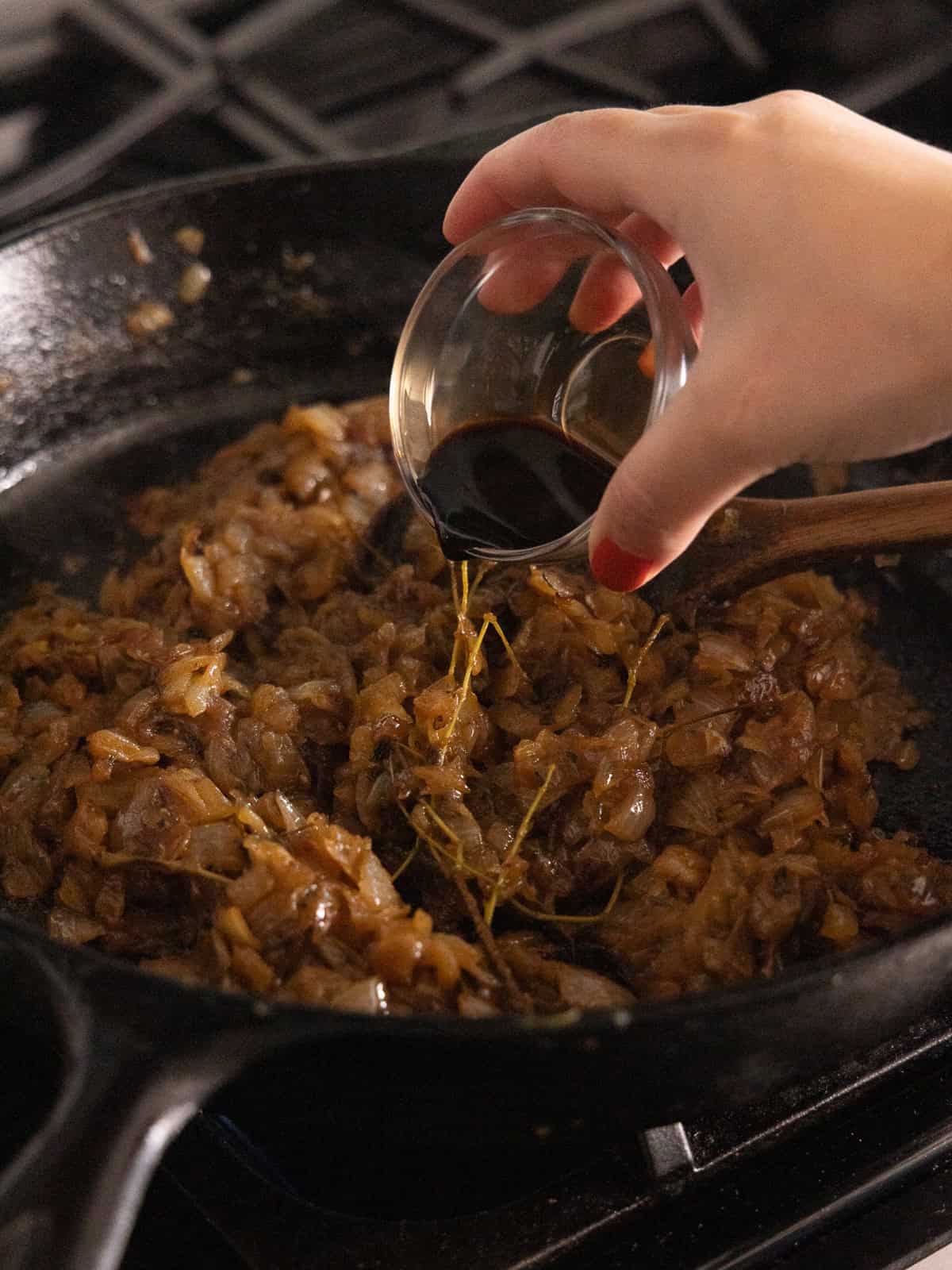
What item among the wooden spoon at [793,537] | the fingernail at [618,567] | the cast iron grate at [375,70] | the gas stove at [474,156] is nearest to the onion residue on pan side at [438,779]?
the wooden spoon at [793,537]

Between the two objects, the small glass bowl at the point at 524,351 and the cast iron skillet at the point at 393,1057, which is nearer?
the cast iron skillet at the point at 393,1057

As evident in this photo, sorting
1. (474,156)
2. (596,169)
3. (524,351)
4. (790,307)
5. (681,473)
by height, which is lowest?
(681,473)

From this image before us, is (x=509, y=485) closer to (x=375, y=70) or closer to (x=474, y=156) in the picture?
(x=474, y=156)

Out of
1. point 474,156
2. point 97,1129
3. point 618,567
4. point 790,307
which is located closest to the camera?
point 97,1129

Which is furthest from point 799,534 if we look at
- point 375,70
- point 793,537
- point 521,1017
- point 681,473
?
point 375,70

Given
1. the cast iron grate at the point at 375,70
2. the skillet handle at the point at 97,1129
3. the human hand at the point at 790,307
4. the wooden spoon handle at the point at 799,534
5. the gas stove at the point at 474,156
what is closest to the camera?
the skillet handle at the point at 97,1129

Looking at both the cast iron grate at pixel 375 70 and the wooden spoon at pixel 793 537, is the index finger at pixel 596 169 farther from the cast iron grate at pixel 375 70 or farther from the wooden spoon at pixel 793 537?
the cast iron grate at pixel 375 70

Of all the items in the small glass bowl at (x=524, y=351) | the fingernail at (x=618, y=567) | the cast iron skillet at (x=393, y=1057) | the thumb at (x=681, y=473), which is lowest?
the cast iron skillet at (x=393, y=1057)

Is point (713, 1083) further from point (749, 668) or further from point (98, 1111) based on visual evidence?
point (749, 668)
